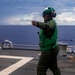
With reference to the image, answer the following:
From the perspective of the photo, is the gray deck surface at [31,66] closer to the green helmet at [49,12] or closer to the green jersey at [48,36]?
the green jersey at [48,36]

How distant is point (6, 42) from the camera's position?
16.6 meters

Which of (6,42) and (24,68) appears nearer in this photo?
(24,68)

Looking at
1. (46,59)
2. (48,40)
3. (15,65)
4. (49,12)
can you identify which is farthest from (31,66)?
(49,12)

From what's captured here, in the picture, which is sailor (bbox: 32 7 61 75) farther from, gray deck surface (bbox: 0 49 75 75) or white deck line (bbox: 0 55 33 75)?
white deck line (bbox: 0 55 33 75)

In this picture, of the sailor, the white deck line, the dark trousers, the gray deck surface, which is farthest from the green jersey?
the white deck line

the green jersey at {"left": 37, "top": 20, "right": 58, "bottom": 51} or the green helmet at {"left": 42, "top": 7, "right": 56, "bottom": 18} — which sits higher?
the green helmet at {"left": 42, "top": 7, "right": 56, "bottom": 18}

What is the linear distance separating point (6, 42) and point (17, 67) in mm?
6229

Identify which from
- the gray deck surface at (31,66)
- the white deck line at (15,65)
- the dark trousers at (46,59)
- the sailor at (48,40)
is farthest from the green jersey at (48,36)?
the white deck line at (15,65)

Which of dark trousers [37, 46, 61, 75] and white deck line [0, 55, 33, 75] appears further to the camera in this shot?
white deck line [0, 55, 33, 75]

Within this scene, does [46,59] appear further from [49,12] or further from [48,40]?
[49,12]

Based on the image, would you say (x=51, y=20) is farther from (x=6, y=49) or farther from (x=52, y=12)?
(x=6, y=49)

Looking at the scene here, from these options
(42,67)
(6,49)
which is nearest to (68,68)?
(42,67)

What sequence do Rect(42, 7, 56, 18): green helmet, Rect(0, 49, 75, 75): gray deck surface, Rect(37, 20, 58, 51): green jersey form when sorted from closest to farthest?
Rect(37, 20, 58, 51): green jersey < Rect(42, 7, 56, 18): green helmet < Rect(0, 49, 75, 75): gray deck surface

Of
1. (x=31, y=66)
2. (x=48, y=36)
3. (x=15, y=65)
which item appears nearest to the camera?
(x=48, y=36)
